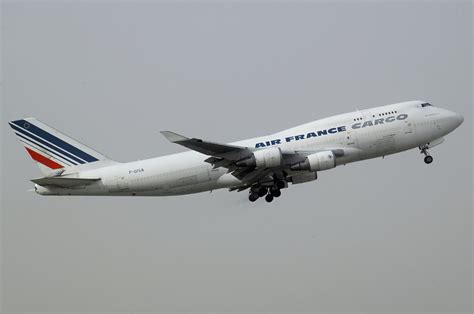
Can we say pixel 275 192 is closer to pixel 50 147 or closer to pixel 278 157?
pixel 278 157

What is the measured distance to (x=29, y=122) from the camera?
156 feet

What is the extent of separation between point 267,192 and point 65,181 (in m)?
11.6

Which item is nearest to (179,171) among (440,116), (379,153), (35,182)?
(35,182)

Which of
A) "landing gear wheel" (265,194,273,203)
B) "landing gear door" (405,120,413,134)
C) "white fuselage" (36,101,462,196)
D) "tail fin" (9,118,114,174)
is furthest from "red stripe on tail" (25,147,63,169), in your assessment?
"landing gear door" (405,120,413,134)

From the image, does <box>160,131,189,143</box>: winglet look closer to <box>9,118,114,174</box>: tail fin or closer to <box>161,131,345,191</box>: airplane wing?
<box>161,131,345,191</box>: airplane wing

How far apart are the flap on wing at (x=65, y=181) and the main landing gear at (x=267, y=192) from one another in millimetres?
9027

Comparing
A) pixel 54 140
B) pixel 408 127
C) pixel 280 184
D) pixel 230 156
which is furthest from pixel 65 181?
pixel 408 127

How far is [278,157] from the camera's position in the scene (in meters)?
42.2

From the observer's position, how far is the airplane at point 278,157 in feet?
141

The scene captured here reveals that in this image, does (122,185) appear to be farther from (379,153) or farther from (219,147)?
(379,153)

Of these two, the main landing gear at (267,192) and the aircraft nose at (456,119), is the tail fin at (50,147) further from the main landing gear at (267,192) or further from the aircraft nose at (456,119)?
the aircraft nose at (456,119)

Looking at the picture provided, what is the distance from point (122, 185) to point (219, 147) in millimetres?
→ 6302

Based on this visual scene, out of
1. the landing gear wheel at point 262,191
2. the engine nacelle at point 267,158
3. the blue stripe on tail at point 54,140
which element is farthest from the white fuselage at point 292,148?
the landing gear wheel at point 262,191

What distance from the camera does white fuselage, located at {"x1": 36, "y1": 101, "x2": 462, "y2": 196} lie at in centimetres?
4372
